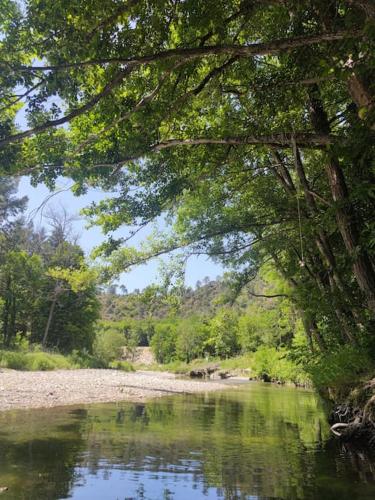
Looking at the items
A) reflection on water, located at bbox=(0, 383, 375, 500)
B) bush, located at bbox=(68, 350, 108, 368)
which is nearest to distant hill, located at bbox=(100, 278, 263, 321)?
reflection on water, located at bbox=(0, 383, 375, 500)

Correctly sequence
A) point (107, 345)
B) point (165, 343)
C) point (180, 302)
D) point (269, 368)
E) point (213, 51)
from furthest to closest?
point (165, 343)
point (107, 345)
point (269, 368)
point (180, 302)
point (213, 51)

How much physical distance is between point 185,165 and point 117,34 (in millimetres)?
4041

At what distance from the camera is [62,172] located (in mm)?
8000

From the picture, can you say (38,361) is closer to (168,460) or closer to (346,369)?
(168,460)

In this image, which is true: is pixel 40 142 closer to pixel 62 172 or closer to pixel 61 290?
pixel 62 172

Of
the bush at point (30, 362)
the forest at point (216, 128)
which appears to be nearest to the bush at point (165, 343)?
the bush at point (30, 362)

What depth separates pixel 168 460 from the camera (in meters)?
7.96

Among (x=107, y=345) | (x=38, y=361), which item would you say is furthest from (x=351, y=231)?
(x=107, y=345)

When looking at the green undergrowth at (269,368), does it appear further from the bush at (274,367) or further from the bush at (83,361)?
the bush at (83,361)

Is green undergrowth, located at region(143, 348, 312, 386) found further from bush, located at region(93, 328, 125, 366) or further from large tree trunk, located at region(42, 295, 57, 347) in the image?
large tree trunk, located at region(42, 295, 57, 347)

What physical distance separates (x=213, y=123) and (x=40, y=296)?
3836cm

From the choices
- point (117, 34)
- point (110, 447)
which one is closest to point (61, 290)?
point (110, 447)

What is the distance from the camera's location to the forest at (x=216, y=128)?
18.9ft

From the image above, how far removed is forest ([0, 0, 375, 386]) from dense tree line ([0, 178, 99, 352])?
29.3 m
